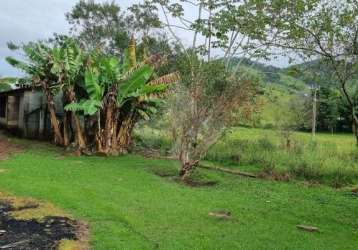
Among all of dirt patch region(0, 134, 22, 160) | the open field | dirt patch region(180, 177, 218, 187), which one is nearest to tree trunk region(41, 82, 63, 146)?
dirt patch region(0, 134, 22, 160)

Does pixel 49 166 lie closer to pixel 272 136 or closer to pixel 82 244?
pixel 82 244

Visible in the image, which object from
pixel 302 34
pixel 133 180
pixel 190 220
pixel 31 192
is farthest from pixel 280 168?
pixel 31 192

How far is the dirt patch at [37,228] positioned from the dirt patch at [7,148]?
5929 millimetres

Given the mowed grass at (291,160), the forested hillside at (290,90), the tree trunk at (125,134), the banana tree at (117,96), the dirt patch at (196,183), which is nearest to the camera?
the forested hillside at (290,90)

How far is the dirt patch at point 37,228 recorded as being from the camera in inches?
235

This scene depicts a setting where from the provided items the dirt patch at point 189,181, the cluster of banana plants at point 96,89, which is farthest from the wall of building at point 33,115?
the dirt patch at point 189,181

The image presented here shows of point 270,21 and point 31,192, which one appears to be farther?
point 270,21

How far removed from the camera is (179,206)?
8.49m

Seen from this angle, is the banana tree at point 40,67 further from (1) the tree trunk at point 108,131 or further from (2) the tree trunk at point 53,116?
(1) the tree trunk at point 108,131

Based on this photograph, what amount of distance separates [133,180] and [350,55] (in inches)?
222

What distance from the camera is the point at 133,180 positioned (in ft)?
36.2

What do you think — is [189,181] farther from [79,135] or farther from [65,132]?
[65,132]

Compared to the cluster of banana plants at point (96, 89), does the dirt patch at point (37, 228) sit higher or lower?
lower

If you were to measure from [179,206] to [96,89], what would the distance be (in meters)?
7.17
